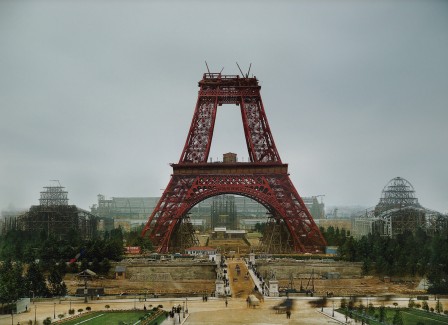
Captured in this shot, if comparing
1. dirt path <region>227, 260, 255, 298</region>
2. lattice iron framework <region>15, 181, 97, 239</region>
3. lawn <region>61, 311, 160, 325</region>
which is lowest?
lawn <region>61, 311, 160, 325</region>

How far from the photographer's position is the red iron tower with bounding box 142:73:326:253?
62.0 m

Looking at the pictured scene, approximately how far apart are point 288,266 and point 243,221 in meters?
95.5

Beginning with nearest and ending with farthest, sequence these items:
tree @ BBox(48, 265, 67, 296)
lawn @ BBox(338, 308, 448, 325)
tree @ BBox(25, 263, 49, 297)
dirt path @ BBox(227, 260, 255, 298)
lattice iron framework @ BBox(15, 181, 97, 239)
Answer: lawn @ BBox(338, 308, 448, 325) → dirt path @ BBox(227, 260, 255, 298) → tree @ BBox(25, 263, 49, 297) → tree @ BBox(48, 265, 67, 296) → lattice iron framework @ BBox(15, 181, 97, 239)

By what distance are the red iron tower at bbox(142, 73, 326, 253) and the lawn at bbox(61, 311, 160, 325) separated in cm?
2579

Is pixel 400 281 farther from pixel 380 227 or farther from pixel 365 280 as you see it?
pixel 380 227

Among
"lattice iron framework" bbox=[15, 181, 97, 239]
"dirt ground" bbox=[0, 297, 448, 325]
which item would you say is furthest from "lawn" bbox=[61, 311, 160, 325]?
"lattice iron framework" bbox=[15, 181, 97, 239]

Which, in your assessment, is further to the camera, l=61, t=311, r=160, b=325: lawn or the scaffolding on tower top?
the scaffolding on tower top

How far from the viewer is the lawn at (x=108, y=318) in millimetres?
31919

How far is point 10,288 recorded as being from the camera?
3678cm

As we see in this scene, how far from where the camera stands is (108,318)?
3347 centimetres

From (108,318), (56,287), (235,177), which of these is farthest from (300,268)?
(108,318)

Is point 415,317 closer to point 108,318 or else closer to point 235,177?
point 108,318

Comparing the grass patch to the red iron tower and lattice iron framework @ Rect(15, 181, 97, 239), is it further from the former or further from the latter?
lattice iron framework @ Rect(15, 181, 97, 239)

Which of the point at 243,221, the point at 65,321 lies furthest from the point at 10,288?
the point at 243,221
